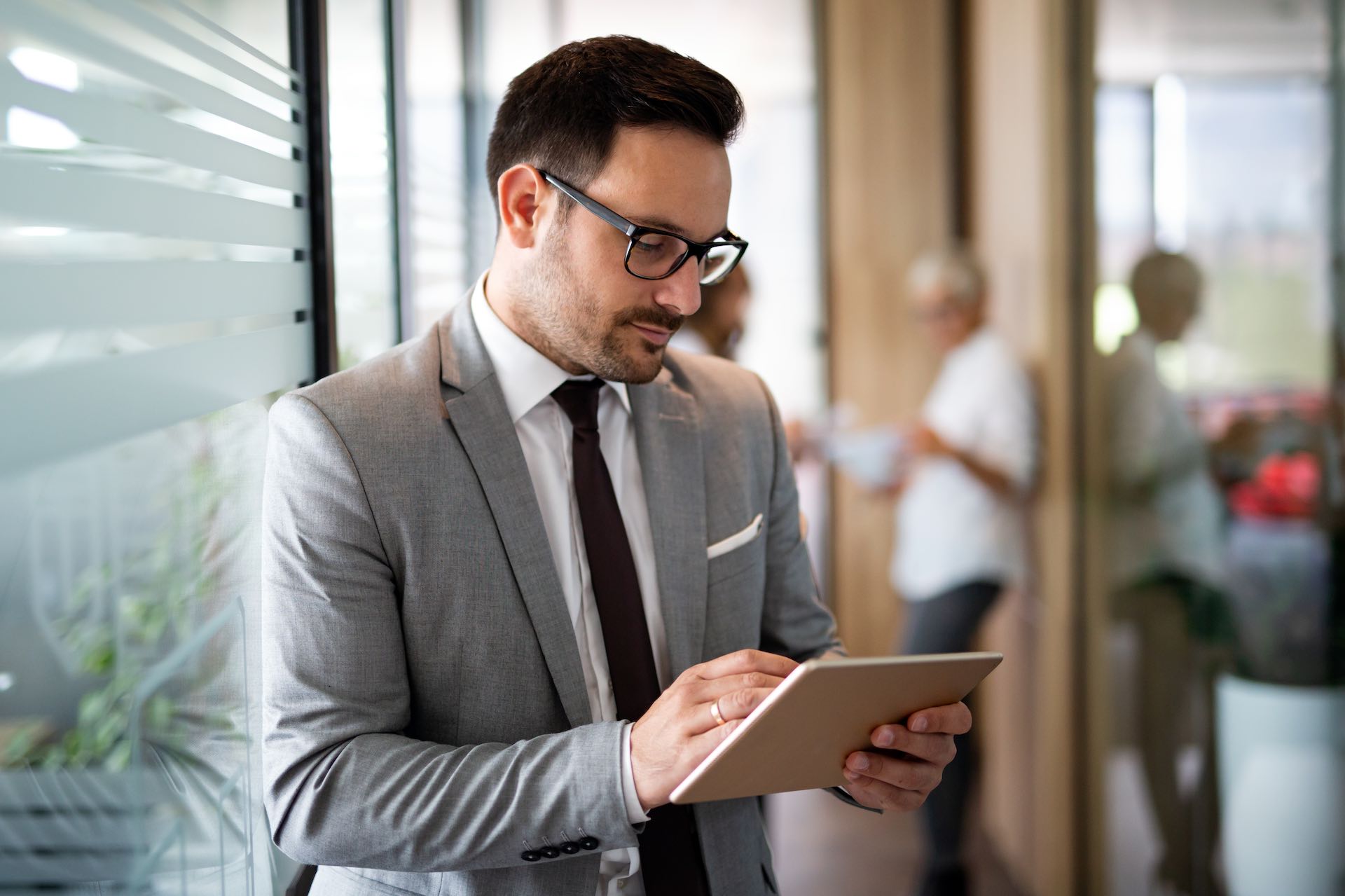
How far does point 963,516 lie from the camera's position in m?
3.62

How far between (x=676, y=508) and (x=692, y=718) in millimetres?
372

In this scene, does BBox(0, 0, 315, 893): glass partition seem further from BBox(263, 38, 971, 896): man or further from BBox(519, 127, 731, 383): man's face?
BBox(519, 127, 731, 383): man's face

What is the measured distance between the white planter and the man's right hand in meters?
1.94

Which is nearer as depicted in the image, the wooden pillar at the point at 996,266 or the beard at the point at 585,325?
the beard at the point at 585,325

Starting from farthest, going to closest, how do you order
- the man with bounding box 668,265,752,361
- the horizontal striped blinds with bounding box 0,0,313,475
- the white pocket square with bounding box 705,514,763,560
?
the man with bounding box 668,265,752,361 → the white pocket square with bounding box 705,514,763,560 → the horizontal striped blinds with bounding box 0,0,313,475

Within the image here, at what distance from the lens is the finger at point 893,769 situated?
111 centimetres

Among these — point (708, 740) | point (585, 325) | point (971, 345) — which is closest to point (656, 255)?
point (585, 325)

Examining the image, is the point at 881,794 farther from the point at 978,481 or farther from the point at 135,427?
the point at 978,481

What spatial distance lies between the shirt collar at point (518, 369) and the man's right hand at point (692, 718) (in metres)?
0.43

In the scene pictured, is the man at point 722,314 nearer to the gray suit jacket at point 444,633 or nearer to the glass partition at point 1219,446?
the glass partition at point 1219,446

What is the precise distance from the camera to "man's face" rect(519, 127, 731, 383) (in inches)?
50.7

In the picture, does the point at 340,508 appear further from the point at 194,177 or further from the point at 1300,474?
the point at 1300,474

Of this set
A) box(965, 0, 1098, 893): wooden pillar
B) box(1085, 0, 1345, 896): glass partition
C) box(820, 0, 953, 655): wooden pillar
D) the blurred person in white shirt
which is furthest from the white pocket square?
box(820, 0, 953, 655): wooden pillar

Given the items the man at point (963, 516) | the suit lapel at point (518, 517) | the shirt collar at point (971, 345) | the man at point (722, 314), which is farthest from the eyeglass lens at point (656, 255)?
the shirt collar at point (971, 345)
